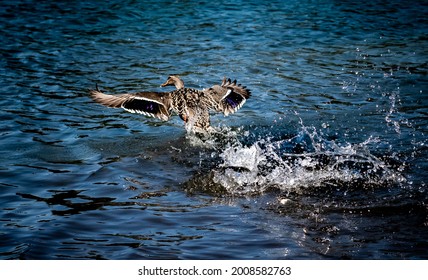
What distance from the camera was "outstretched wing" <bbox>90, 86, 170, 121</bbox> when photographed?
7387 millimetres

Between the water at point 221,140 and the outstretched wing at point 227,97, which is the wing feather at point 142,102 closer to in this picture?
the water at point 221,140

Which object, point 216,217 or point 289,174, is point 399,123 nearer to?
point 289,174

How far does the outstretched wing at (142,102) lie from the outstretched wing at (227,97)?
0.58 m

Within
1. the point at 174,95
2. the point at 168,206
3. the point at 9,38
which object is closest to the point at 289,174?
the point at 168,206

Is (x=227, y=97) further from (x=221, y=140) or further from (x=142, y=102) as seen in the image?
(x=142, y=102)

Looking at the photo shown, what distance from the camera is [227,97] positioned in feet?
26.5

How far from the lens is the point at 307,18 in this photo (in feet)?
44.4

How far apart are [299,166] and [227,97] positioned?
180cm

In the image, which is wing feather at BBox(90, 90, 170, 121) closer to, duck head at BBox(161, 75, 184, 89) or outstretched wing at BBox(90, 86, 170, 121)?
outstretched wing at BBox(90, 86, 170, 121)

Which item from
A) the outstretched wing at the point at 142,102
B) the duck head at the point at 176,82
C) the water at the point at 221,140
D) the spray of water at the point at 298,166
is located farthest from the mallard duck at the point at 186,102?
the spray of water at the point at 298,166

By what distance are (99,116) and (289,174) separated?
3.26 meters

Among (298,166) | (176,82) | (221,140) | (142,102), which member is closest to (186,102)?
(142,102)

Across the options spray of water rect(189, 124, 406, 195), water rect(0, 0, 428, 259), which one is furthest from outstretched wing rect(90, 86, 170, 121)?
spray of water rect(189, 124, 406, 195)

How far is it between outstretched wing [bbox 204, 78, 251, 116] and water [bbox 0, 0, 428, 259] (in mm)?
298
